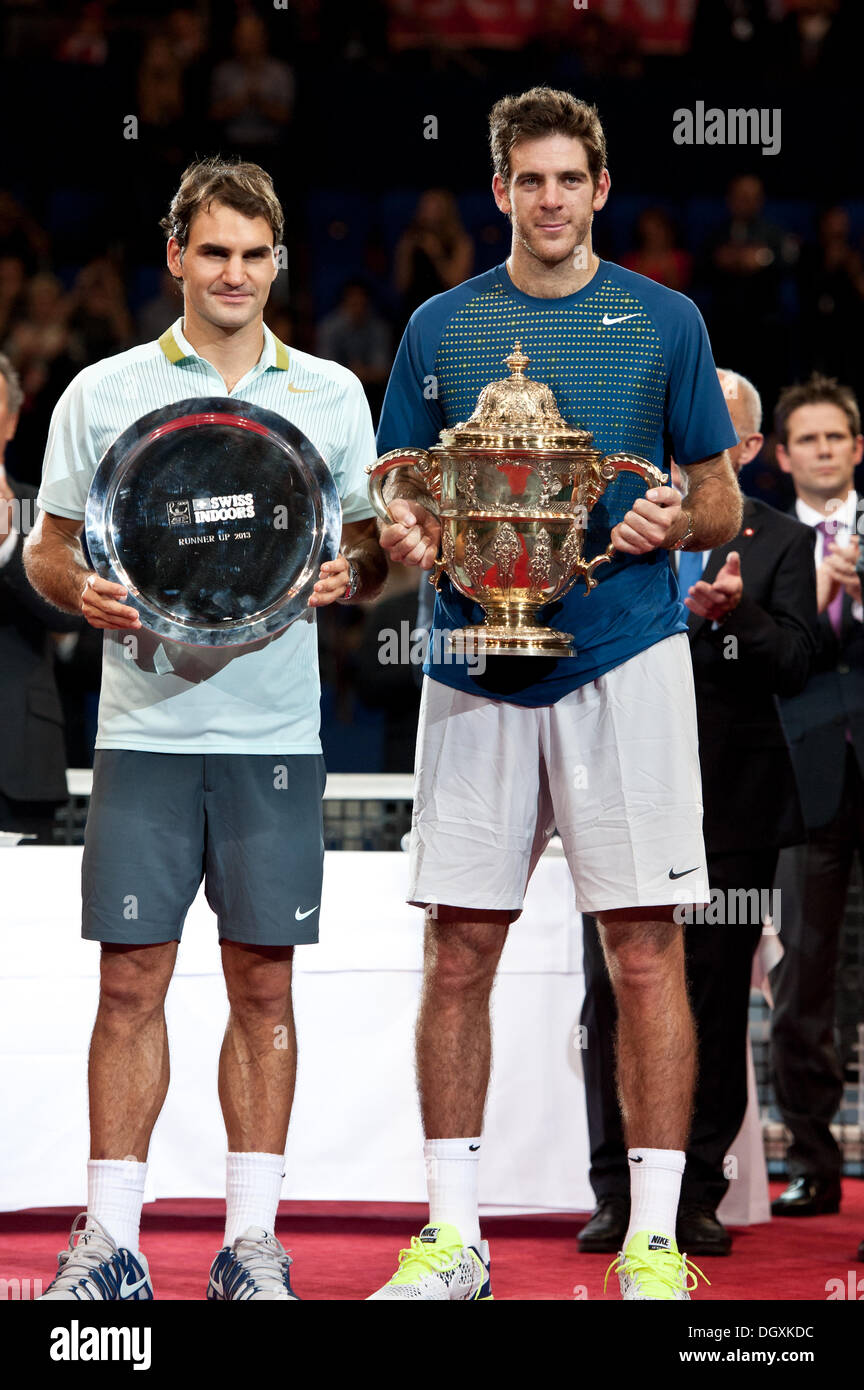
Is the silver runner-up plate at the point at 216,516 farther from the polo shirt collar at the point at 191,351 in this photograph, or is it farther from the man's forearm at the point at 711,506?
the man's forearm at the point at 711,506

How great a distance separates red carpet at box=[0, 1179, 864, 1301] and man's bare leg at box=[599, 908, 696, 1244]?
1.08ft

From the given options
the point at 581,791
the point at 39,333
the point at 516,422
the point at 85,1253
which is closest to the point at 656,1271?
the point at 581,791

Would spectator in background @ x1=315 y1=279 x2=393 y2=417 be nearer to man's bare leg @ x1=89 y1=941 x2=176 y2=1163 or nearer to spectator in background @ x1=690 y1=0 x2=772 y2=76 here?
spectator in background @ x1=690 y1=0 x2=772 y2=76

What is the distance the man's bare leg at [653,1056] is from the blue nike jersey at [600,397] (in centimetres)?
42

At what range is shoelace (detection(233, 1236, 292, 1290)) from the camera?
269 centimetres

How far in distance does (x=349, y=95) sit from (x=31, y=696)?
5167 millimetres

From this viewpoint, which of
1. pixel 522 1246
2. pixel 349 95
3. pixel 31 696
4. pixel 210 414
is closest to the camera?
pixel 210 414

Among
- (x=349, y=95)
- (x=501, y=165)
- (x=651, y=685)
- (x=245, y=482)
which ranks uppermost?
(x=349, y=95)

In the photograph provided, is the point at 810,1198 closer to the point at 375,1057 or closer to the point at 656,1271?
the point at 375,1057

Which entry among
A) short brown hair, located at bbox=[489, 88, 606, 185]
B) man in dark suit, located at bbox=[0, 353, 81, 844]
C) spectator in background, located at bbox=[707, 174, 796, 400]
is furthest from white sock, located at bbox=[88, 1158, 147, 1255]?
spectator in background, located at bbox=[707, 174, 796, 400]

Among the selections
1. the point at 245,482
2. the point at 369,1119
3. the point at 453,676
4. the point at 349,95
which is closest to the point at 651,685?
the point at 453,676

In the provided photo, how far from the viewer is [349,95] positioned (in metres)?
8.51

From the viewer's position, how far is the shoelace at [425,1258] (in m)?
2.79
